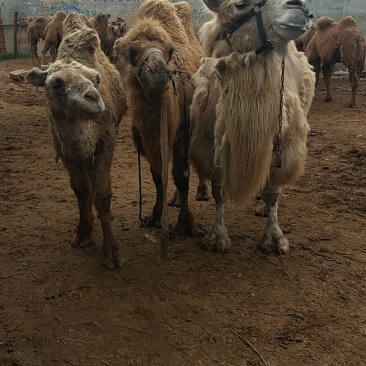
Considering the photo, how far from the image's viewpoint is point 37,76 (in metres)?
3.18

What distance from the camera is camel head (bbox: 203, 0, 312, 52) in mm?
2898

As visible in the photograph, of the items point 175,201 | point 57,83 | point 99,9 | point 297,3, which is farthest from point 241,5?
point 99,9

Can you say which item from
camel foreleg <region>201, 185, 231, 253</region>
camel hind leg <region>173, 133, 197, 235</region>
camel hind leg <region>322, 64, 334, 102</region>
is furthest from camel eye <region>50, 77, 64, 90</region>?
camel hind leg <region>322, 64, 334, 102</region>

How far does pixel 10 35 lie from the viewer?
21266 millimetres

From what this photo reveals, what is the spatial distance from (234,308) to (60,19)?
32.7 ft

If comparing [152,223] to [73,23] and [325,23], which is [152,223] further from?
[325,23]

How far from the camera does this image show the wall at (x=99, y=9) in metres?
16.9

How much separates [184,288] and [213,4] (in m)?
2.12

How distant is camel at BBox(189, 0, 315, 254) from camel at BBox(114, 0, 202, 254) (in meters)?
0.23

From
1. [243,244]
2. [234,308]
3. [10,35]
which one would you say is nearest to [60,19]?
[243,244]

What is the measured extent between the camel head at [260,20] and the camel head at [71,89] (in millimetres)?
Result: 1001

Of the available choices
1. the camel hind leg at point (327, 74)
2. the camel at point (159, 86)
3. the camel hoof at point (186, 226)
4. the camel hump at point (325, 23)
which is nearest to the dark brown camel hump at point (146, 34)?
the camel at point (159, 86)

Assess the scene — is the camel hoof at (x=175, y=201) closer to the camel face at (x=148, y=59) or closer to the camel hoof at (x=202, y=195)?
the camel hoof at (x=202, y=195)

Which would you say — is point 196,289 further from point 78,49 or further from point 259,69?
point 78,49
